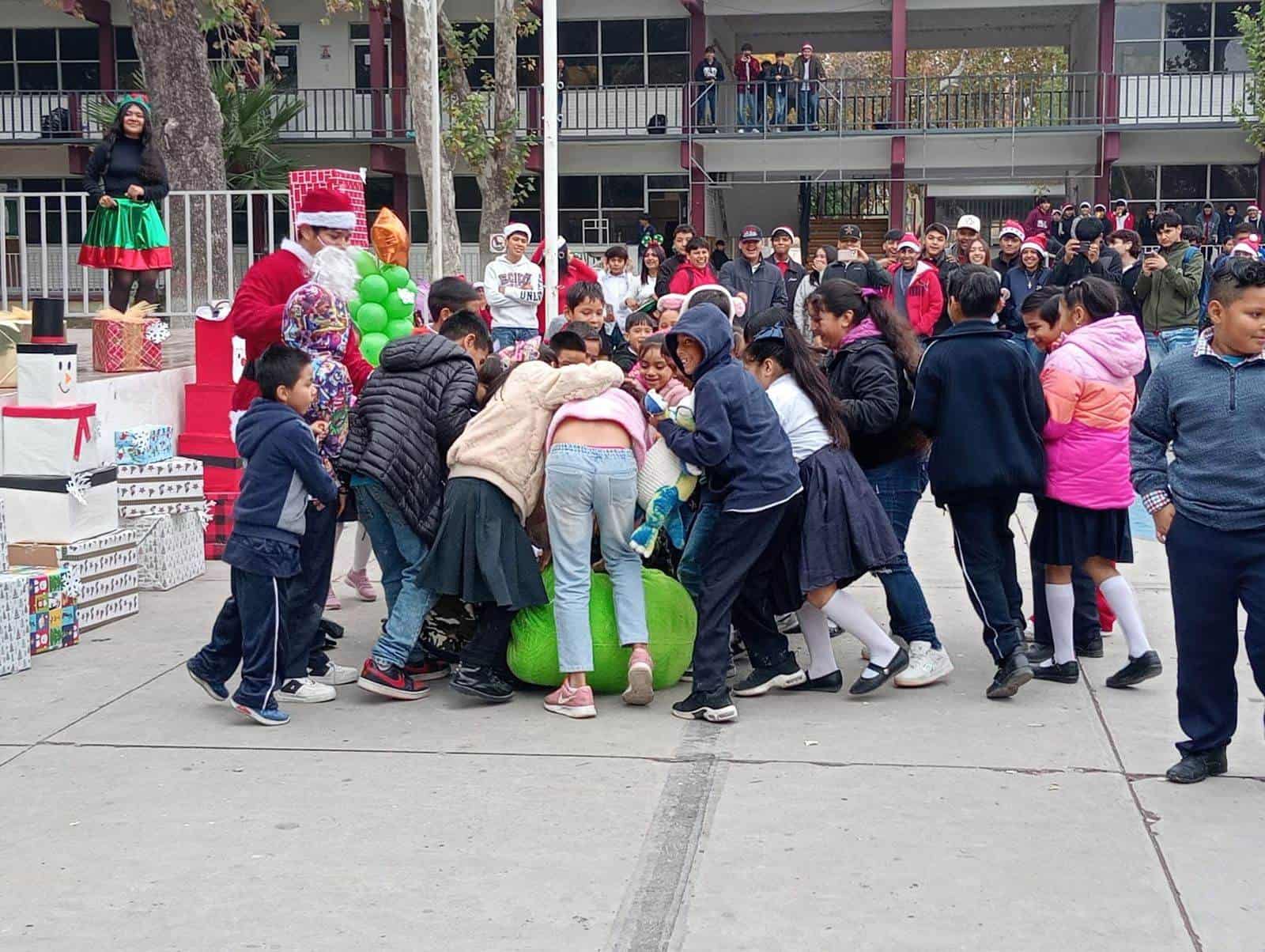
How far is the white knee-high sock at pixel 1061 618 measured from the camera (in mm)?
6520

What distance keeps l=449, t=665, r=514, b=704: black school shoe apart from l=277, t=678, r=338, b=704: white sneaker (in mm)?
549

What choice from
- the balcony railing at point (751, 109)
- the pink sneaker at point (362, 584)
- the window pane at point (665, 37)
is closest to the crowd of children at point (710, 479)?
the pink sneaker at point (362, 584)

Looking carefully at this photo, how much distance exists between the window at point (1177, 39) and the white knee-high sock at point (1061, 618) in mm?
26223

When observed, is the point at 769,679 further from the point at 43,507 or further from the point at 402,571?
the point at 43,507

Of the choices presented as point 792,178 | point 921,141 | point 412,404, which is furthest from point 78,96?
point 412,404

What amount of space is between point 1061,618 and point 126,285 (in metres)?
7.05

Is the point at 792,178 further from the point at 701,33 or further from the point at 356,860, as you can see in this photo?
the point at 356,860

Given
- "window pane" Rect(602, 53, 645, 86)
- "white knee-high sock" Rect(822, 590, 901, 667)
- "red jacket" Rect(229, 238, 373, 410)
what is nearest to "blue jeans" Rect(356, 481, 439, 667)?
"red jacket" Rect(229, 238, 373, 410)

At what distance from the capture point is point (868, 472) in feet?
22.4

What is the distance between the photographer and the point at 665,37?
31.6 m

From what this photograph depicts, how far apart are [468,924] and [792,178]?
93.7 ft

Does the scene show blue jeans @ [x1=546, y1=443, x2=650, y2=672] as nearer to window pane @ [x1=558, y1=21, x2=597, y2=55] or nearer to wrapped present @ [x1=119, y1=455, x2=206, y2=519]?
wrapped present @ [x1=119, y1=455, x2=206, y2=519]

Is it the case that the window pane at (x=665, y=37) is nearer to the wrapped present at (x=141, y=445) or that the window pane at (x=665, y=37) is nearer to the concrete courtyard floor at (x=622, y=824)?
the wrapped present at (x=141, y=445)

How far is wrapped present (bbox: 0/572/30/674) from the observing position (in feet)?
22.0
